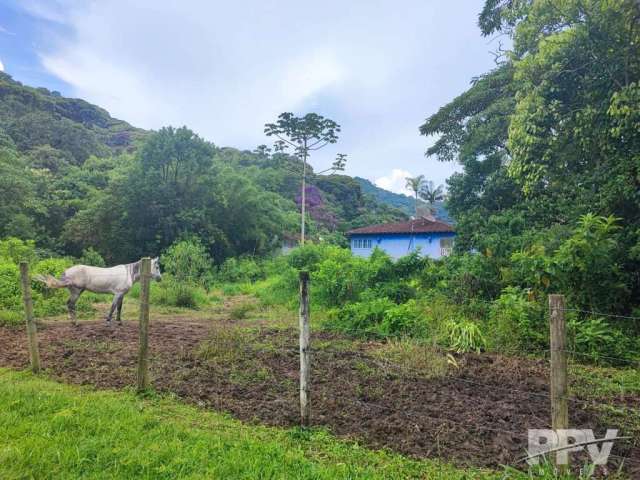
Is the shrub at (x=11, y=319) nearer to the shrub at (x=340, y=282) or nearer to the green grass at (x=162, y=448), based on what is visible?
the green grass at (x=162, y=448)

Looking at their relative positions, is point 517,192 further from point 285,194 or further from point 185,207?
point 285,194

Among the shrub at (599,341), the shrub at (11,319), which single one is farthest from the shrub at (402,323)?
the shrub at (11,319)

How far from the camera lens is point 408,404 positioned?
376 cm

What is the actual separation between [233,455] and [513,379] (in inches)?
136

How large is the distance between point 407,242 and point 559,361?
2377 centimetres

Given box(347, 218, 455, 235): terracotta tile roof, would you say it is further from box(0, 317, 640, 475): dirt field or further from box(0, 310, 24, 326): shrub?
box(0, 310, 24, 326): shrub

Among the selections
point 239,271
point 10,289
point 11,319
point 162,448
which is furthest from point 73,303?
point 239,271

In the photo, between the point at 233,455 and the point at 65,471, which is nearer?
the point at 65,471

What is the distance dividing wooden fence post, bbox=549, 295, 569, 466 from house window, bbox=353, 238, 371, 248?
988 inches

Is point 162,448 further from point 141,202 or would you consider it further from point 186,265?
point 141,202

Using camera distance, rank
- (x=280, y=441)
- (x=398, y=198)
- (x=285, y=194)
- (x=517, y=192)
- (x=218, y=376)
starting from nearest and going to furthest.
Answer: (x=280, y=441) → (x=218, y=376) → (x=517, y=192) → (x=285, y=194) → (x=398, y=198)

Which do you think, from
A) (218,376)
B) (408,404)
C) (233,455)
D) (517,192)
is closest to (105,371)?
(218,376)

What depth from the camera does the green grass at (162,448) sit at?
259 cm

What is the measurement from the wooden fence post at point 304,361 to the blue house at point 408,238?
68.4 ft
